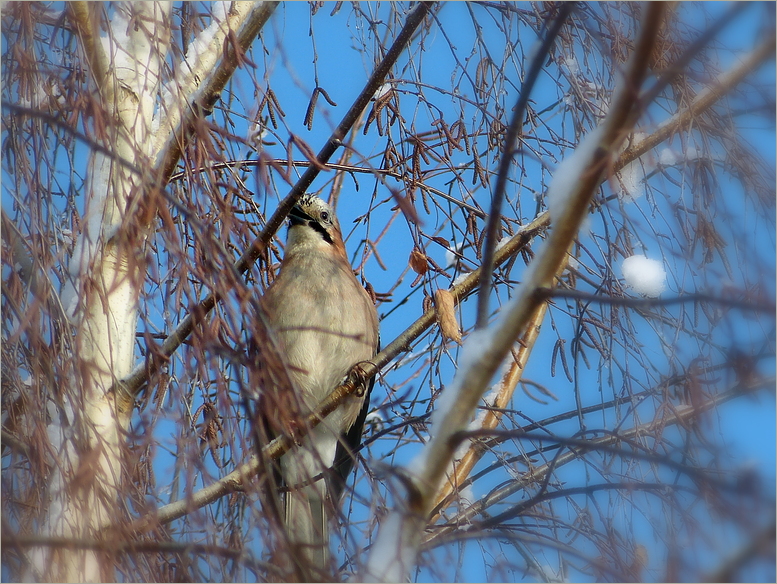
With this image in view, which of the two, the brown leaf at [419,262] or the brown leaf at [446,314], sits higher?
the brown leaf at [419,262]

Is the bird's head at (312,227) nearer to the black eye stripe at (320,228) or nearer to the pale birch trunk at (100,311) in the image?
the black eye stripe at (320,228)

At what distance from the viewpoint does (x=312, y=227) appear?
16.0ft

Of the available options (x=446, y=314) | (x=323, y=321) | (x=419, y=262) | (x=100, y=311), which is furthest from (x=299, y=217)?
(x=446, y=314)

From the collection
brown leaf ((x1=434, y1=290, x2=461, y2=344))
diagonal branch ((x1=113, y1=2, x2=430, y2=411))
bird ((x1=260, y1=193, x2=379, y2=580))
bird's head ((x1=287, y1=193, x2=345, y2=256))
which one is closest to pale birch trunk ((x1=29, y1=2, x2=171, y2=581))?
diagonal branch ((x1=113, y1=2, x2=430, y2=411))

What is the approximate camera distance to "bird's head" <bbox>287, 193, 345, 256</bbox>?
482cm

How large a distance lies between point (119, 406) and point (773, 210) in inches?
90.7

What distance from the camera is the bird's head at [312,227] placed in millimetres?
4824

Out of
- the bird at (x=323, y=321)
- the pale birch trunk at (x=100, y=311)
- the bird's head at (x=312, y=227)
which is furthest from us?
the bird's head at (x=312, y=227)

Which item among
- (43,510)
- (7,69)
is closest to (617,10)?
(7,69)

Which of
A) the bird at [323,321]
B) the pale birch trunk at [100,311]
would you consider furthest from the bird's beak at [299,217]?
the pale birch trunk at [100,311]

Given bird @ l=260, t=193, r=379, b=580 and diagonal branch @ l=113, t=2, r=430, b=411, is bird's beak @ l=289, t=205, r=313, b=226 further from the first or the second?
diagonal branch @ l=113, t=2, r=430, b=411

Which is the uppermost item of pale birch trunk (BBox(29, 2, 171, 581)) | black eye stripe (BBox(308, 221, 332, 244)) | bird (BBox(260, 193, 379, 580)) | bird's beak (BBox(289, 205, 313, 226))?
bird's beak (BBox(289, 205, 313, 226))

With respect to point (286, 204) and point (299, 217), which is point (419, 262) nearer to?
point (286, 204)

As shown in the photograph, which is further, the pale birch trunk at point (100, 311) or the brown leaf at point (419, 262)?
the brown leaf at point (419, 262)
